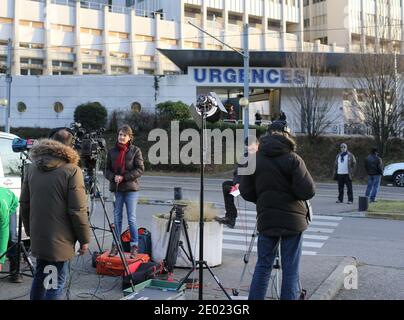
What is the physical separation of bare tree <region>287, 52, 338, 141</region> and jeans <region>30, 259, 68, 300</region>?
96.5ft

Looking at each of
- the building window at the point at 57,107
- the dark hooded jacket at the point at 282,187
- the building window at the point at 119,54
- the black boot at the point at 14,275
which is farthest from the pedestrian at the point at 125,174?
the building window at the point at 119,54

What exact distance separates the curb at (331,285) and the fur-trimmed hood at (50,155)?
10.4ft

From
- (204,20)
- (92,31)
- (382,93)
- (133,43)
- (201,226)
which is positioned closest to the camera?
(201,226)

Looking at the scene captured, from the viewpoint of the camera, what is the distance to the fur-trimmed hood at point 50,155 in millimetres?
4598

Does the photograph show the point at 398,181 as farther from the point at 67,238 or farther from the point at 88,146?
the point at 67,238

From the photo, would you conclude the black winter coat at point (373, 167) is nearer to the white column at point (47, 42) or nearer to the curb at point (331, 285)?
the curb at point (331, 285)

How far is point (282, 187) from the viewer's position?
16.4 ft

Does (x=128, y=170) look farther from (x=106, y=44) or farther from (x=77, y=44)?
(x=106, y=44)

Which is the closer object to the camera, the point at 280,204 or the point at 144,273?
the point at 280,204

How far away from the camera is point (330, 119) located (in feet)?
112

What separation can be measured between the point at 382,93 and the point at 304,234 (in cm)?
2041

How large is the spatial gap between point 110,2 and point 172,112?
155 ft

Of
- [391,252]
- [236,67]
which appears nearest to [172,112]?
[236,67]

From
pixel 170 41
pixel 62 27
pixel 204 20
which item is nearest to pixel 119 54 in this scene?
pixel 170 41
